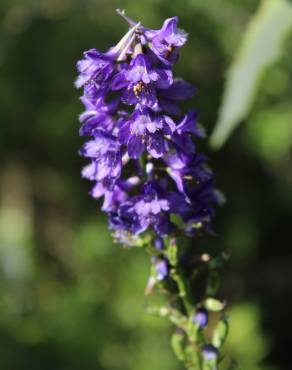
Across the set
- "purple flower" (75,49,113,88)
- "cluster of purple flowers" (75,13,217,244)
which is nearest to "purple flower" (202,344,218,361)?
"cluster of purple flowers" (75,13,217,244)

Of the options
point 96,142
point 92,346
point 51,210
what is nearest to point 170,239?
point 96,142

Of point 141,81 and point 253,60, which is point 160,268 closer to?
point 141,81

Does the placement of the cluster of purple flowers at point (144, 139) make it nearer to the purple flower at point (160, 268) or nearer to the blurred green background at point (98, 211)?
the purple flower at point (160, 268)

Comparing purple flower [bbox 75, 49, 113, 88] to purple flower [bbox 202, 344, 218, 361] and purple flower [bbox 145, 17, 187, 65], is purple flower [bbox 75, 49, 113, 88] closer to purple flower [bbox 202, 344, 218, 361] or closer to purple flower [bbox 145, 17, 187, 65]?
purple flower [bbox 145, 17, 187, 65]

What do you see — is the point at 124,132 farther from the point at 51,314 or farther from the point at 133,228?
the point at 51,314

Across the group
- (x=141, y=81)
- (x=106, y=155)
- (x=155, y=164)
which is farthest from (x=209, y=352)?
(x=141, y=81)

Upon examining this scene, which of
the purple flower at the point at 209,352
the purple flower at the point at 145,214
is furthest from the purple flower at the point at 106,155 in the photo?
the purple flower at the point at 209,352
